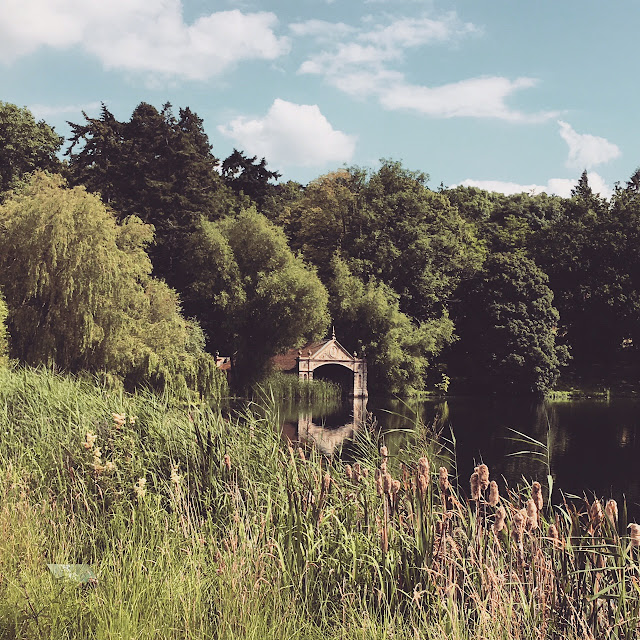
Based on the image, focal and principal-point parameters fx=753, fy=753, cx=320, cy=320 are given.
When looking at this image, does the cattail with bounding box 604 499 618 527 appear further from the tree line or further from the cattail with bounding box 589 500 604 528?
the tree line

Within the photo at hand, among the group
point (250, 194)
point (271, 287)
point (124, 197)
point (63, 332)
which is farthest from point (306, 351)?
point (63, 332)

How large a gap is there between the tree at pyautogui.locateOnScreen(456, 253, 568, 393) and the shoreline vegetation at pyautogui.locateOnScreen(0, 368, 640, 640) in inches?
1445

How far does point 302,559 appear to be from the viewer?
4840mm

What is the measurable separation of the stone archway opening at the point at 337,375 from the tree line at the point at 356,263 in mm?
1507

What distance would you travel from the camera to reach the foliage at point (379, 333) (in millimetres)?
40000

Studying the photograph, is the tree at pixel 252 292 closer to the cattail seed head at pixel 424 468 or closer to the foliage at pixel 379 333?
the foliage at pixel 379 333

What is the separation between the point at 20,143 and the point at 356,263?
18120mm

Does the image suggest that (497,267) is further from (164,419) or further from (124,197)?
(164,419)

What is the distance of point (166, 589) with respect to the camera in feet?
12.6

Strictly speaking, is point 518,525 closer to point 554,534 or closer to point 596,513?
point 554,534

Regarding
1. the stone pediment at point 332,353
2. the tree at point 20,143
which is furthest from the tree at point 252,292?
the tree at point 20,143

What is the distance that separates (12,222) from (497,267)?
30235 millimetres

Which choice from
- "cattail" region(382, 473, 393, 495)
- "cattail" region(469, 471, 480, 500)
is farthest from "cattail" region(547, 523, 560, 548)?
"cattail" region(382, 473, 393, 495)

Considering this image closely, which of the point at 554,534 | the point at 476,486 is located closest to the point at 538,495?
the point at 554,534
